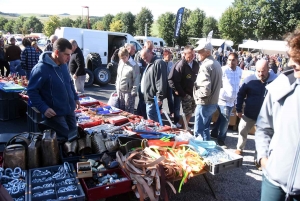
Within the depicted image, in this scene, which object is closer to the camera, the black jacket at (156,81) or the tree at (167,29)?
the black jacket at (156,81)

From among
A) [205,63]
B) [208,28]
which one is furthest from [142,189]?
[208,28]

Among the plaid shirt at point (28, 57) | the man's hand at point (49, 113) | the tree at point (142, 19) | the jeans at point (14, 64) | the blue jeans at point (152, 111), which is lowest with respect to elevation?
the blue jeans at point (152, 111)

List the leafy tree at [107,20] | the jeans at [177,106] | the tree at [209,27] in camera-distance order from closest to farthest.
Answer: the jeans at [177,106] → the tree at [209,27] → the leafy tree at [107,20]

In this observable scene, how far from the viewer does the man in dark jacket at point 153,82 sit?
15.7ft

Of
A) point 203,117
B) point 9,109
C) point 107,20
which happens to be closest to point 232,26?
point 107,20

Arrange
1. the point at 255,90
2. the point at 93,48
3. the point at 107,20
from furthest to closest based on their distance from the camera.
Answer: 1. the point at 107,20
2. the point at 93,48
3. the point at 255,90

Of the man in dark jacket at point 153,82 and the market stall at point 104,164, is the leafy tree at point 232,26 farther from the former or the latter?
the market stall at point 104,164

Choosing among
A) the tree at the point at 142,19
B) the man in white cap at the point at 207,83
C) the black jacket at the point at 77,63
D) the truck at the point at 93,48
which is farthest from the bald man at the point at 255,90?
the tree at the point at 142,19

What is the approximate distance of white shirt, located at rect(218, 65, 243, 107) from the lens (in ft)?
16.2

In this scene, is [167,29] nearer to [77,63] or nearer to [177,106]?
[77,63]

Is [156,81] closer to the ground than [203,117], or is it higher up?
higher up

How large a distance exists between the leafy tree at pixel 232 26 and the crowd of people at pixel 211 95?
158ft

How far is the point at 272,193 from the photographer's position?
1.71 m

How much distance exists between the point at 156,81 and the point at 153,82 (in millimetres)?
77
